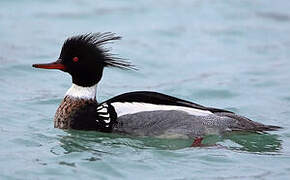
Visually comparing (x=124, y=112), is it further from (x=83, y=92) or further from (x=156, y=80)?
(x=156, y=80)

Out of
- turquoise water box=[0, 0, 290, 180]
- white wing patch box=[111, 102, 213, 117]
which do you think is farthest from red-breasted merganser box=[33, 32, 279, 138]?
turquoise water box=[0, 0, 290, 180]

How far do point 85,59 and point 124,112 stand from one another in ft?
2.71

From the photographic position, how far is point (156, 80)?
43.0 feet

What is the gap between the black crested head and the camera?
966cm

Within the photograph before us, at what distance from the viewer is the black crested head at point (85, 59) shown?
31.7 ft

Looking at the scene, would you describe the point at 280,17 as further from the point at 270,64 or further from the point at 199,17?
the point at 270,64

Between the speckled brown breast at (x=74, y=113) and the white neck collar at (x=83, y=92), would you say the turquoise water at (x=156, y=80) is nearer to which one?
the speckled brown breast at (x=74, y=113)

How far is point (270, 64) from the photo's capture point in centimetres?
1409

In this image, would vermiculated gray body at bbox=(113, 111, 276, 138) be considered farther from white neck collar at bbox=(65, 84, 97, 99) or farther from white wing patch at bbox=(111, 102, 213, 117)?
white neck collar at bbox=(65, 84, 97, 99)

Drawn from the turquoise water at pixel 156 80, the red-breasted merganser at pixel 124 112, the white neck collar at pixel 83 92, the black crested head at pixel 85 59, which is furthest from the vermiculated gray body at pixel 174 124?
the black crested head at pixel 85 59

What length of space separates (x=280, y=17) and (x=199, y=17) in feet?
5.23

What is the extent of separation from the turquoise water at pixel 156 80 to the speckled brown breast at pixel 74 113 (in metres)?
0.13

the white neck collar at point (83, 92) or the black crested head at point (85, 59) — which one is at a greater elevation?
the black crested head at point (85, 59)

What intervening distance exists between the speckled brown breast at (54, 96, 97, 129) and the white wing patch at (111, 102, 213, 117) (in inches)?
13.8
